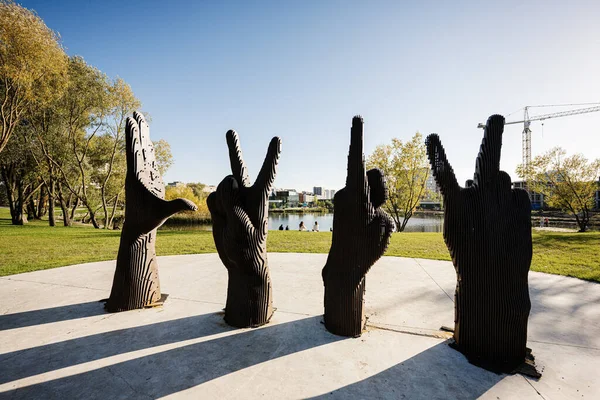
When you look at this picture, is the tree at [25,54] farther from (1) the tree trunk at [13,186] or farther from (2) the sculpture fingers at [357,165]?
(2) the sculpture fingers at [357,165]

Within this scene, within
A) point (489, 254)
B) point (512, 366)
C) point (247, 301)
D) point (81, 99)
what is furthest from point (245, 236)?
point (81, 99)

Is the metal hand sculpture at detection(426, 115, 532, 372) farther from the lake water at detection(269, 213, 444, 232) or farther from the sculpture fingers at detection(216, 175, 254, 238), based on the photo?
the lake water at detection(269, 213, 444, 232)

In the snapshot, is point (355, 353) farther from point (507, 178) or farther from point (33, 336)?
point (33, 336)

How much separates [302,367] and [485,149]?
326 cm

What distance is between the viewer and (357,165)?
134 inches

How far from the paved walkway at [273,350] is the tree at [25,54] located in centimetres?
1078

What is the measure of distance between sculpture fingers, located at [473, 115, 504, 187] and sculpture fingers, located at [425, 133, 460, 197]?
30 centimetres

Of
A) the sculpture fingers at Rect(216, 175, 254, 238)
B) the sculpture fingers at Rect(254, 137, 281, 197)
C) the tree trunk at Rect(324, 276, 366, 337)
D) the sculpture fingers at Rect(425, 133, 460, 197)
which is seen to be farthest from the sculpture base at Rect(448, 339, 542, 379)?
the sculpture fingers at Rect(254, 137, 281, 197)

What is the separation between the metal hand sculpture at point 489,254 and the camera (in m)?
2.90

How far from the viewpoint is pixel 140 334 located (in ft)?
11.4

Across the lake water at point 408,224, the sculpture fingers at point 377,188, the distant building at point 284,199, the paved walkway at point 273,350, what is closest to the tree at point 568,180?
the lake water at point 408,224

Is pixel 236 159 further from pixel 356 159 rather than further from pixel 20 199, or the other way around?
pixel 20 199

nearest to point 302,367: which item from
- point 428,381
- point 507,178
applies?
point 428,381

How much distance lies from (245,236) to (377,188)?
6.27ft
